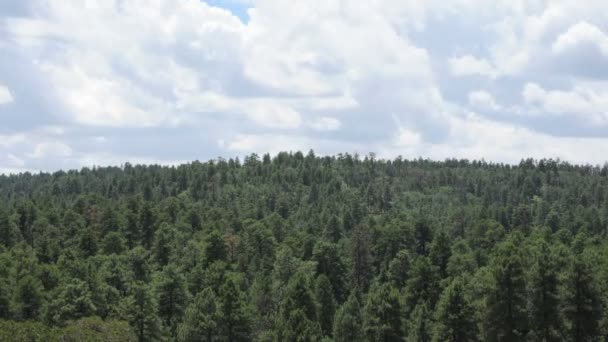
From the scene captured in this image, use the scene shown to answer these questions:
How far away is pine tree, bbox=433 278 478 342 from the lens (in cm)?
6209

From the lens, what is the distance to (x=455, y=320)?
2452 inches

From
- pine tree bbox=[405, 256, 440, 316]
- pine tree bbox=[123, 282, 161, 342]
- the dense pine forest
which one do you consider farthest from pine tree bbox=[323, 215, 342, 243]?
pine tree bbox=[123, 282, 161, 342]

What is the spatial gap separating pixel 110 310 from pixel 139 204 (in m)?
66.2

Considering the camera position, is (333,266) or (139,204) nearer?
(333,266)

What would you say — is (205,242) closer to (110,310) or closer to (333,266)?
(333,266)

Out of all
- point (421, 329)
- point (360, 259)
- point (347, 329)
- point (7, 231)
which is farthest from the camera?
point (7, 231)

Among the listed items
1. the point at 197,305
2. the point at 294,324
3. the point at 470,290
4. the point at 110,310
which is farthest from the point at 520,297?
the point at 110,310

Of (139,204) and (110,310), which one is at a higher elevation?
(139,204)

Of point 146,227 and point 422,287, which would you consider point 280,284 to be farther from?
point 146,227

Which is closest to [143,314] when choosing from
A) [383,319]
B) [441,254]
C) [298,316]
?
[298,316]

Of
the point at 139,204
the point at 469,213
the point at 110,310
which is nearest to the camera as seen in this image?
the point at 110,310

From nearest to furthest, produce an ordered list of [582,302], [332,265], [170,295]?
[582,302] < [170,295] < [332,265]

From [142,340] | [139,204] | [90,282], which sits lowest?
[142,340]

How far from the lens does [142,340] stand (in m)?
70.8
